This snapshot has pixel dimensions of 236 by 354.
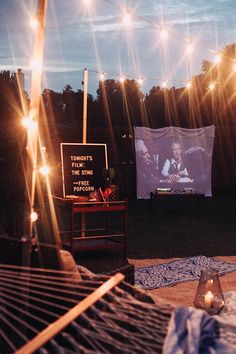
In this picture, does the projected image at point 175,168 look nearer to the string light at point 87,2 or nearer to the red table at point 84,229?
the red table at point 84,229

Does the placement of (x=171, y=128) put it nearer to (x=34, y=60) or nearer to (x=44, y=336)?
(x=34, y=60)

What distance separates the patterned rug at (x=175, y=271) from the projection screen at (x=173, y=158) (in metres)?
8.47

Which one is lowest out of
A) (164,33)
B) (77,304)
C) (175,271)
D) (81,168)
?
(175,271)

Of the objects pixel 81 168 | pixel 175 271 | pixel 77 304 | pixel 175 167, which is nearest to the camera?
pixel 77 304

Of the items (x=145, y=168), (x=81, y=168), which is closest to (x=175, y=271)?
(x=81, y=168)

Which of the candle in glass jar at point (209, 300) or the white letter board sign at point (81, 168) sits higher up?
the white letter board sign at point (81, 168)

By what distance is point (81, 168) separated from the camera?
7832 millimetres

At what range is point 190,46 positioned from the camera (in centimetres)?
854

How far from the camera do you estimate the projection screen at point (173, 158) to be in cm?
1559

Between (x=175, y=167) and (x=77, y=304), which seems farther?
(x=175, y=167)

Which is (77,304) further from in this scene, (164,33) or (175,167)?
(175,167)

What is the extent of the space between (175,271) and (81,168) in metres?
2.38

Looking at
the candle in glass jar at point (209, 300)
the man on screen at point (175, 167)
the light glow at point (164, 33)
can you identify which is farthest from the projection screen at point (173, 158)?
the candle in glass jar at point (209, 300)

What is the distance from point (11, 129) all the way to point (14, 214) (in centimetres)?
871
